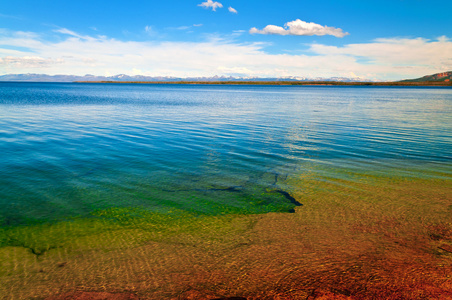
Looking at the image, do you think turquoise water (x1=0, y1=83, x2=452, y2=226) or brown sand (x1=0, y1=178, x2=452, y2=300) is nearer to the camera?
brown sand (x1=0, y1=178, x2=452, y2=300)

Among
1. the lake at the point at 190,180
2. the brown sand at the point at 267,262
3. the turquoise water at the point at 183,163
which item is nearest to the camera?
the brown sand at the point at 267,262

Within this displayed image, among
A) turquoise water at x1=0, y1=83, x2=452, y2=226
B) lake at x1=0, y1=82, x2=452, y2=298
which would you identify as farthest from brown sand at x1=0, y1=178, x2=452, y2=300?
turquoise water at x1=0, y1=83, x2=452, y2=226

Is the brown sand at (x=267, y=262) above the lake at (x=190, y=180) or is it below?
below

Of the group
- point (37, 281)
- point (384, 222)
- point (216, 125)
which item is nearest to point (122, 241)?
point (37, 281)

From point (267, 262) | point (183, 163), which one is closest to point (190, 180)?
point (183, 163)

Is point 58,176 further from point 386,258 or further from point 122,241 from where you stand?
point 386,258

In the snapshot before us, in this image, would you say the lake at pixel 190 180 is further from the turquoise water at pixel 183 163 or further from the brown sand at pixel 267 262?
the brown sand at pixel 267 262

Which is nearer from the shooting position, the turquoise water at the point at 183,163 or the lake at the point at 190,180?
the lake at the point at 190,180

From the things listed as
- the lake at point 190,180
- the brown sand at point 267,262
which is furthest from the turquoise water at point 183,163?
the brown sand at point 267,262

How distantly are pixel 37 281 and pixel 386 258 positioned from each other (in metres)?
8.35

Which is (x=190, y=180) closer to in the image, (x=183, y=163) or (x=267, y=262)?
(x=183, y=163)

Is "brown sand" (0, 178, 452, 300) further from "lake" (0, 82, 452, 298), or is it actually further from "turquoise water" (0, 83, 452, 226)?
"turquoise water" (0, 83, 452, 226)

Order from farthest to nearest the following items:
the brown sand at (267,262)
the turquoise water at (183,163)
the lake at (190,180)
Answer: the turquoise water at (183,163)
the lake at (190,180)
the brown sand at (267,262)

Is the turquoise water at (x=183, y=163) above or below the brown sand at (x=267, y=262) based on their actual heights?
above
